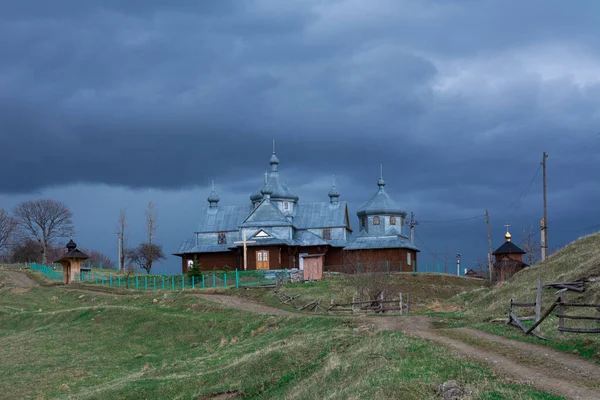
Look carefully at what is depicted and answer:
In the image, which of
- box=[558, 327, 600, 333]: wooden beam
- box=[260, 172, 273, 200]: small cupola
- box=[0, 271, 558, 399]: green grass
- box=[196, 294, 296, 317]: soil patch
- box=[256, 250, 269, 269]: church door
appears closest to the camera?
box=[0, 271, 558, 399]: green grass

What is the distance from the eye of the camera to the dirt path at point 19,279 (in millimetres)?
68381

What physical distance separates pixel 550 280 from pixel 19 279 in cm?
5597

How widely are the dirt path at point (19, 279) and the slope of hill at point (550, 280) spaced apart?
44931 mm

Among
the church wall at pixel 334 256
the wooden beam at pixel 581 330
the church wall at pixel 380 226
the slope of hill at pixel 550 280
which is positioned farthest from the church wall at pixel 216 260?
the wooden beam at pixel 581 330

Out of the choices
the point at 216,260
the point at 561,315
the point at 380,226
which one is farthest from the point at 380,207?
the point at 561,315

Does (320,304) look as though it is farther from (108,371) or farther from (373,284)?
(108,371)

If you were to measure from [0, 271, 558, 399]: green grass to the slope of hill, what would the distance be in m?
8.50

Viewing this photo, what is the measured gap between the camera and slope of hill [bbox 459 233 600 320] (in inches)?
1185

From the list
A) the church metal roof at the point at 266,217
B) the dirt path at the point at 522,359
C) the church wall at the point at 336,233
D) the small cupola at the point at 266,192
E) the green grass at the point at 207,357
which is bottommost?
the green grass at the point at 207,357

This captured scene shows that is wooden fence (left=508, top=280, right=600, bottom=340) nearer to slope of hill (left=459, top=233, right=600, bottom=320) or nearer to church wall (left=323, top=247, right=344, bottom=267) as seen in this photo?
slope of hill (left=459, top=233, right=600, bottom=320)

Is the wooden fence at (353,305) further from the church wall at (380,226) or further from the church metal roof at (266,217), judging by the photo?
the church wall at (380,226)

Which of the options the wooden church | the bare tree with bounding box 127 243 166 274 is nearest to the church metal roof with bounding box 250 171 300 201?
the wooden church

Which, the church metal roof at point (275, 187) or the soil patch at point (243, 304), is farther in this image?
the church metal roof at point (275, 187)

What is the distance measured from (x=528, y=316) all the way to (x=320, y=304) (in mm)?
18288
